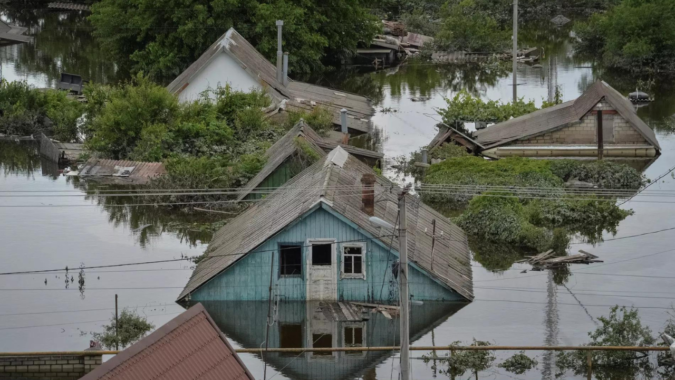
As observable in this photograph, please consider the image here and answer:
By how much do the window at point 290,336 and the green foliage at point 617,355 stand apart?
5.54 m

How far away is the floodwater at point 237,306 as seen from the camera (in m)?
24.6

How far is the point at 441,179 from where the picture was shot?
1451 inches

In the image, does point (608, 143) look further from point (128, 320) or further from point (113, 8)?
point (113, 8)

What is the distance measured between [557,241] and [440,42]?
3755 cm

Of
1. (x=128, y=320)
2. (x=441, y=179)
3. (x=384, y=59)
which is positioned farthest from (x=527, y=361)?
(x=384, y=59)

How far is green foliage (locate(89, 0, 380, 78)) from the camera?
5553cm

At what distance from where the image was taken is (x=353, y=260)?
25.9 m

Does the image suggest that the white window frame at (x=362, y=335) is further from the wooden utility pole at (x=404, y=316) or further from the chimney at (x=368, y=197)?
the wooden utility pole at (x=404, y=316)

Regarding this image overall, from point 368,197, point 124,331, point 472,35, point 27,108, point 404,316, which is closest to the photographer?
point 404,316

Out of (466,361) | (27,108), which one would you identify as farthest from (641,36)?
(466,361)

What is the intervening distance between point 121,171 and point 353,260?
15.3 metres

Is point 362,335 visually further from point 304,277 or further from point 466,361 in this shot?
point 466,361

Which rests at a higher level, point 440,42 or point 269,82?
point 440,42

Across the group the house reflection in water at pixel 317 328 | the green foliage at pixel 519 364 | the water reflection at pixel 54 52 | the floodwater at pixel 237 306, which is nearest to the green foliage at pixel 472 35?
the water reflection at pixel 54 52
